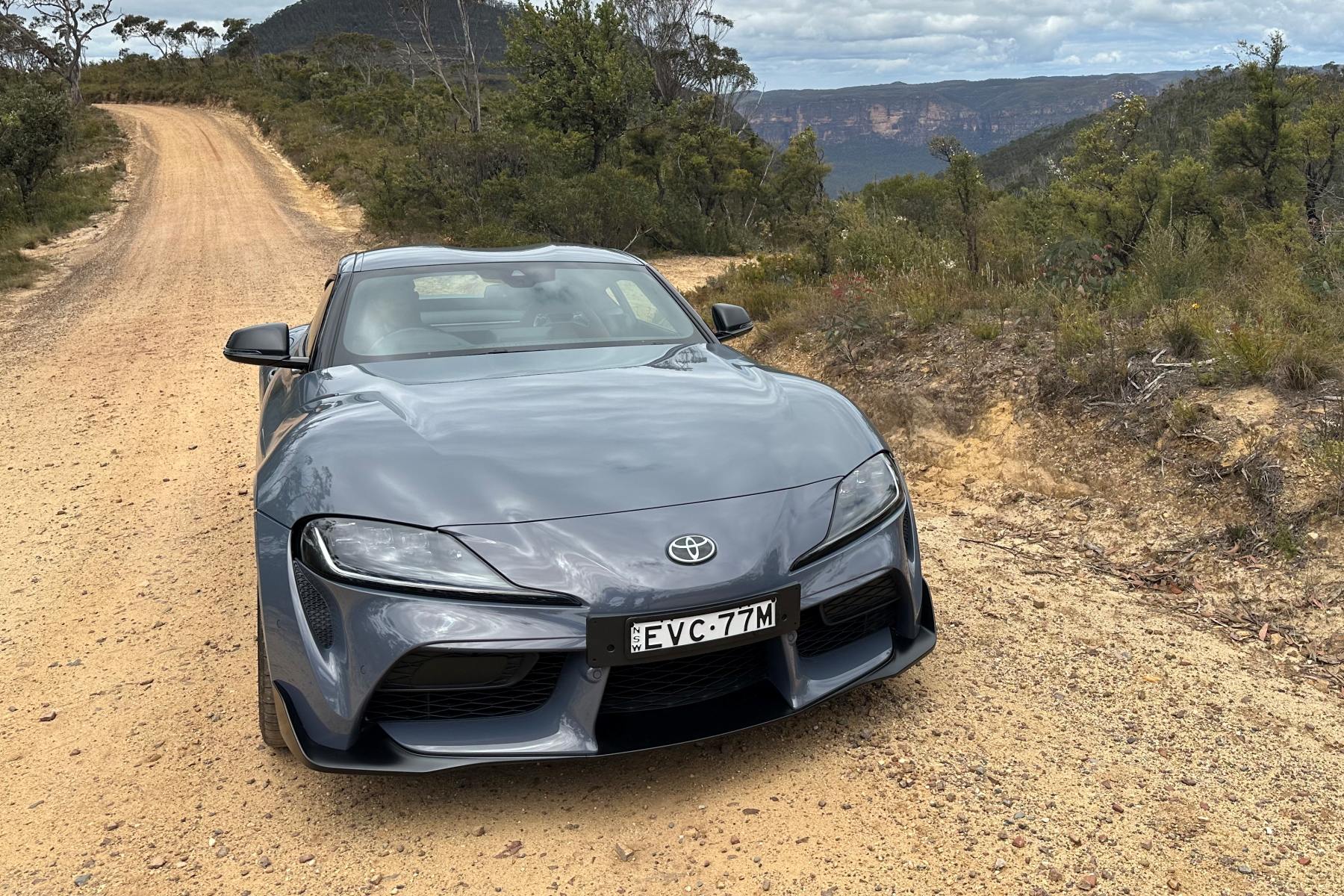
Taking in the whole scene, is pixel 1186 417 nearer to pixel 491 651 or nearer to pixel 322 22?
pixel 491 651

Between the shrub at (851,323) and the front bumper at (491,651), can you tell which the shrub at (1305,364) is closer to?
the shrub at (851,323)

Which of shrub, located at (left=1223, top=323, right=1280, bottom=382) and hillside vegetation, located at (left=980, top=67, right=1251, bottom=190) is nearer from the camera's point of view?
shrub, located at (left=1223, top=323, right=1280, bottom=382)

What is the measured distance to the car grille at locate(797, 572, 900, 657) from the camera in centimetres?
244

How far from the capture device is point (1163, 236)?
6.59 m

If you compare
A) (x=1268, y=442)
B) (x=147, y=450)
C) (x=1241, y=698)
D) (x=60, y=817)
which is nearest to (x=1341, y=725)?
(x=1241, y=698)

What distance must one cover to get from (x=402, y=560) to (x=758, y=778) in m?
1.10

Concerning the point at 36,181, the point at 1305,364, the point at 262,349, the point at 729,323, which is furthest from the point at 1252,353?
the point at 36,181

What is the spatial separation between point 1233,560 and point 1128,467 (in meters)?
0.81

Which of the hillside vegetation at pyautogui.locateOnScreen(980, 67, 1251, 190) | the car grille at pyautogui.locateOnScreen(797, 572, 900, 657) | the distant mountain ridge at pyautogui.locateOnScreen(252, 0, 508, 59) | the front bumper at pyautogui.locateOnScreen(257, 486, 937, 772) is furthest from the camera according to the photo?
the distant mountain ridge at pyautogui.locateOnScreen(252, 0, 508, 59)

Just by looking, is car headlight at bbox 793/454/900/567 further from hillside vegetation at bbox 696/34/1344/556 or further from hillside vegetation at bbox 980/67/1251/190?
hillside vegetation at bbox 980/67/1251/190

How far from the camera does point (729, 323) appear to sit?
13.1 feet

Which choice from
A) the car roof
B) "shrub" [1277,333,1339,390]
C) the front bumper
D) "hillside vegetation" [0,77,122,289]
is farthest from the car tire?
"hillside vegetation" [0,77,122,289]

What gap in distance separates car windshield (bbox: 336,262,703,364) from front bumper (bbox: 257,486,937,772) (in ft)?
3.95

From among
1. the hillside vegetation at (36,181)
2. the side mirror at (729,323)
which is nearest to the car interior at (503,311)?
the side mirror at (729,323)
